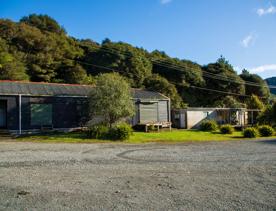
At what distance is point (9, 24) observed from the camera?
43.8m

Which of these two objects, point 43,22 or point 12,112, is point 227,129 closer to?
point 12,112

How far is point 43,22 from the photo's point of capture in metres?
55.3

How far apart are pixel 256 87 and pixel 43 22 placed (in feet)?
128

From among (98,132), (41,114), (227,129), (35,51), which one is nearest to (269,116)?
(227,129)

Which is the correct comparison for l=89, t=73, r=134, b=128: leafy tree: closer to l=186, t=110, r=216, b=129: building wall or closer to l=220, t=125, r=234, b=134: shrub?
l=220, t=125, r=234, b=134: shrub

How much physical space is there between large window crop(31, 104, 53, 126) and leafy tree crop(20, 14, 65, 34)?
3470cm

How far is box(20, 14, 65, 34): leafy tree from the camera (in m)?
54.6

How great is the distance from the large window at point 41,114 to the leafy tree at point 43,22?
34701mm

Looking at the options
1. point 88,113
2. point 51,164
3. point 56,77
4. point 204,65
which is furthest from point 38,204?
point 204,65

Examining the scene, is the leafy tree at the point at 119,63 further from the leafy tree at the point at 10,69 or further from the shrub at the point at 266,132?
the shrub at the point at 266,132

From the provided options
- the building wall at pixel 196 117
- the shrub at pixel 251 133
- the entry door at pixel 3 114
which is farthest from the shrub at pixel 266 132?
the entry door at pixel 3 114

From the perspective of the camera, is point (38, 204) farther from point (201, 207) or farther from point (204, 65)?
point (204, 65)

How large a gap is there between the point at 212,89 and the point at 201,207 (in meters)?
50.8

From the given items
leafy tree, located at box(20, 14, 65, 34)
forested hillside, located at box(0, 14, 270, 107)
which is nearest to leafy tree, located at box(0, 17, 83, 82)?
forested hillside, located at box(0, 14, 270, 107)
